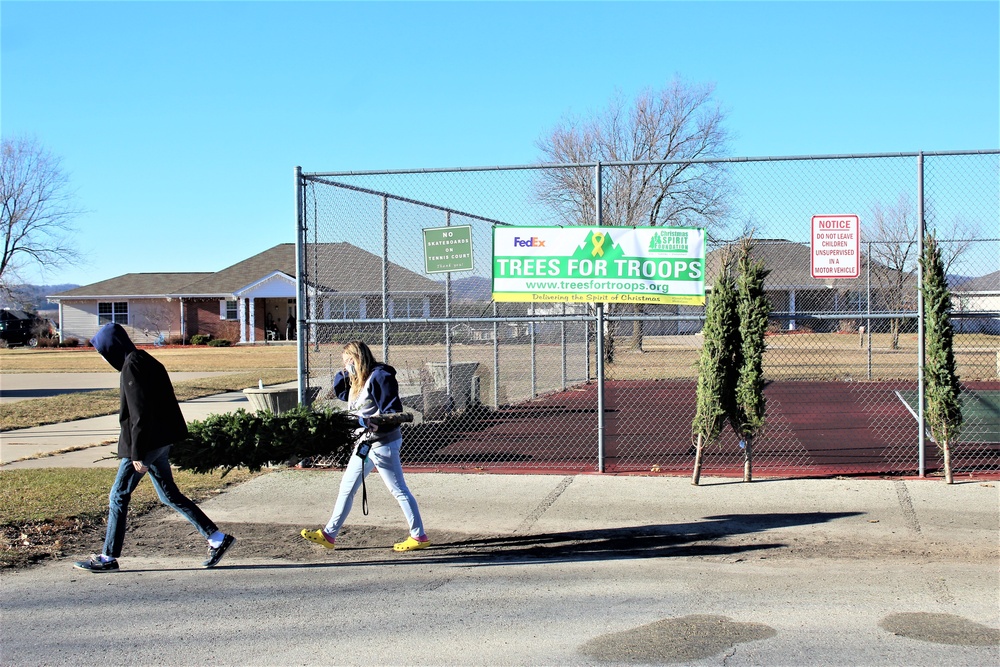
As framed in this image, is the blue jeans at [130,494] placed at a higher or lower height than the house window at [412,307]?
lower

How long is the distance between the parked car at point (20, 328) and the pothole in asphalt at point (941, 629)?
51270mm

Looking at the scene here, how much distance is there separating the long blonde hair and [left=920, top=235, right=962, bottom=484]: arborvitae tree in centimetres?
549

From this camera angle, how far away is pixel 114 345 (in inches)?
240

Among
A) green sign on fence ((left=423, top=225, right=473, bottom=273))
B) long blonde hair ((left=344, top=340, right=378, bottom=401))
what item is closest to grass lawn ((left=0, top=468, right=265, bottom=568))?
long blonde hair ((left=344, top=340, right=378, bottom=401))

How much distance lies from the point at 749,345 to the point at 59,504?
6734 millimetres

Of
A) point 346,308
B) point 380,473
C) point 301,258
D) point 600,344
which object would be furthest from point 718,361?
point 346,308

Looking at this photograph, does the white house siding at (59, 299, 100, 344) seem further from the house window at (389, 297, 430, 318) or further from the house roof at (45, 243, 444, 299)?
the house window at (389, 297, 430, 318)

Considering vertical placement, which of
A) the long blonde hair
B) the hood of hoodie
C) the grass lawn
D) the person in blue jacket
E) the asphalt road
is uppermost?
the hood of hoodie

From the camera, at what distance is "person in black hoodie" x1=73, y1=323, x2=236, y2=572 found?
6.02m

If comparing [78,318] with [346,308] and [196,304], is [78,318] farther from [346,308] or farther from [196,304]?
[346,308]

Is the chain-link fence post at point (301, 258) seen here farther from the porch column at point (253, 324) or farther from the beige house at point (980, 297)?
the porch column at point (253, 324)

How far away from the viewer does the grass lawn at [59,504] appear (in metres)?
6.99

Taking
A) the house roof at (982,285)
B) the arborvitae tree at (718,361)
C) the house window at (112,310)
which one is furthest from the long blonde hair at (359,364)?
the house window at (112,310)

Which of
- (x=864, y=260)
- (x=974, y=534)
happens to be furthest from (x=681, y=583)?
(x=864, y=260)
